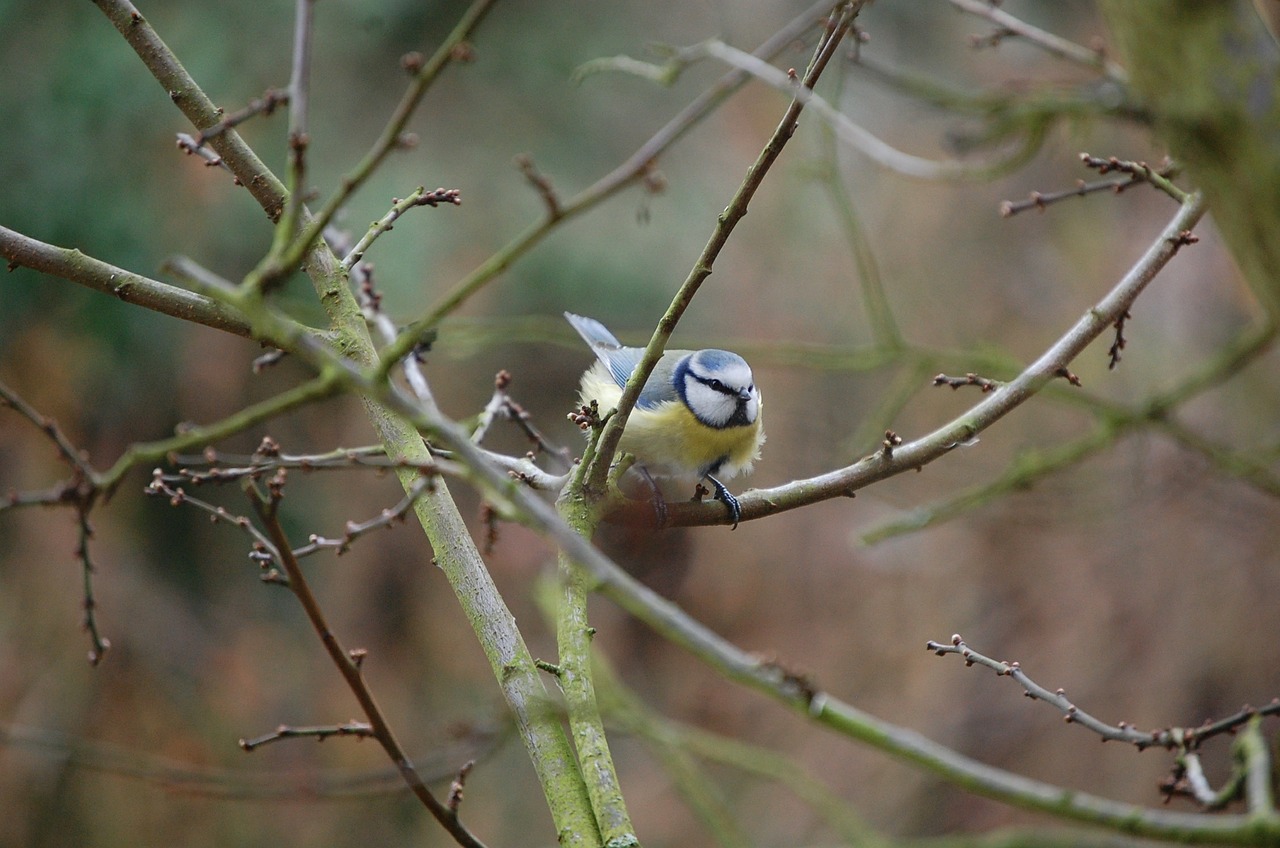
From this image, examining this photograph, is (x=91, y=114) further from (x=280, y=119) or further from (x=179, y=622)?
(x=179, y=622)

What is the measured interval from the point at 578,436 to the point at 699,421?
3.96 m

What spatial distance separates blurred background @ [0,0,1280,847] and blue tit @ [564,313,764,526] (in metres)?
1.62

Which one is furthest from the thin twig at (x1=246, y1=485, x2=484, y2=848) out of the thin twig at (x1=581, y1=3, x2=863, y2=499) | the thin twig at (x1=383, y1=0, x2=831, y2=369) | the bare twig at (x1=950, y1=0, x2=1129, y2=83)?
the bare twig at (x1=950, y1=0, x2=1129, y2=83)

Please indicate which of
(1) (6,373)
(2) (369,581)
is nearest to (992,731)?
(2) (369,581)

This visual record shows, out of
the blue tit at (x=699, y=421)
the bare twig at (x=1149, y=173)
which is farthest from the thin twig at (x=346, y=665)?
the blue tit at (x=699, y=421)

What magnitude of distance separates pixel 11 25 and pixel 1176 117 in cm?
636

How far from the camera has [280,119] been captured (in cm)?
612

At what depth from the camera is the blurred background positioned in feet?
19.0

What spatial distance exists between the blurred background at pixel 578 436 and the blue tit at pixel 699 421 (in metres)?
1.62

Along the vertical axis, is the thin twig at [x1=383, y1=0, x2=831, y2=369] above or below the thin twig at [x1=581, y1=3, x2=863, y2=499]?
below

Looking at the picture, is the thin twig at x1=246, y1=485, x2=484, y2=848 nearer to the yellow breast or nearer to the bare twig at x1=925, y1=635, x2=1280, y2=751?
the bare twig at x1=925, y1=635, x2=1280, y2=751

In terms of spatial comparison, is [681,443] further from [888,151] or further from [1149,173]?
[1149,173]

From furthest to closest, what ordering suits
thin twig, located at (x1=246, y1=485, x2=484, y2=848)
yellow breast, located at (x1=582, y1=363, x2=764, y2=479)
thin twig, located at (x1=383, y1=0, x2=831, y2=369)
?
yellow breast, located at (x1=582, y1=363, x2=764, y2=479) → thin twig, located at (x1=246, y1=485, x2=484, y2=848) → thin twig, located at (x1=383, y1=0, x2=831, y2=369)

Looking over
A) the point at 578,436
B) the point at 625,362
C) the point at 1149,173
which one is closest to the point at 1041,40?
the point at 1149,173
